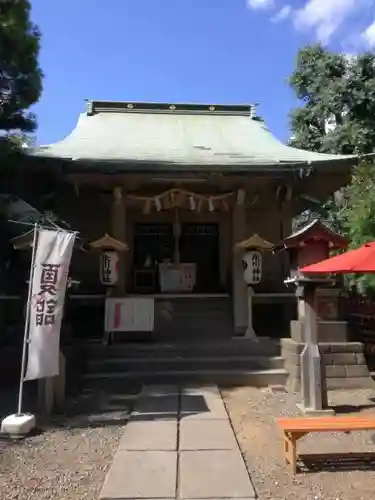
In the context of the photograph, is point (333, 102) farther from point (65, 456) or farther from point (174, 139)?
point (65, 456)

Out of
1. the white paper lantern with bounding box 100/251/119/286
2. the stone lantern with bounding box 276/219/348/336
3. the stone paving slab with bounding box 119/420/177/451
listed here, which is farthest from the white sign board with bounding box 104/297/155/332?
the stone paving slab with bounding box 119/420/177/451

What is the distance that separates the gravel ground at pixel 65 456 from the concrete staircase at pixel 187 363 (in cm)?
143

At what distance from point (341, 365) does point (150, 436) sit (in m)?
4.18

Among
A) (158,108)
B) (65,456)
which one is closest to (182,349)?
(65,456)

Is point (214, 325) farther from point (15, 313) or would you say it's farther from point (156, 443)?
point (156, 443)

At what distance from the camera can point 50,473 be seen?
14.5 feet

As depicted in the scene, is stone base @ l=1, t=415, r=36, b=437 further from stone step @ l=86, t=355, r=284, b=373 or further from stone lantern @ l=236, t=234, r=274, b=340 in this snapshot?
stone lantern @ l=236, t=234, r=274, b=340

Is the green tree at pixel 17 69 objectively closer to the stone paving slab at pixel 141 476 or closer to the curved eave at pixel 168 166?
the curved eave at pixel 168 166

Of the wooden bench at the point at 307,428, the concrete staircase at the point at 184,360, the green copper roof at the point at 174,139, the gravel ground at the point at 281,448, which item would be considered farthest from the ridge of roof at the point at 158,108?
the wooden bench at the point at 307,428

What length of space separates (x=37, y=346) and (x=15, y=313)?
12.7ft

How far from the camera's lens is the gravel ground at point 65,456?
13.3ft

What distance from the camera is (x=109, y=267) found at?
9.47m

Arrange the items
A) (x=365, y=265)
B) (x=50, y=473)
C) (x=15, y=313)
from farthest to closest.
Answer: (x=15, y=313) → (x=365, y=265) → (x=50, y=473)

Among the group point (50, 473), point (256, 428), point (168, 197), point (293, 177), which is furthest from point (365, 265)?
point (168, 197)
